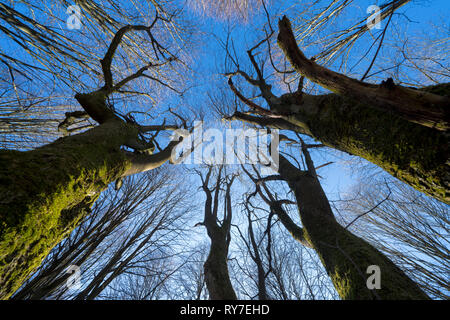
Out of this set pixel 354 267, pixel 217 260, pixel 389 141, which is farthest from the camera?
pixel 217 260

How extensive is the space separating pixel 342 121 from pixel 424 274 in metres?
4.36

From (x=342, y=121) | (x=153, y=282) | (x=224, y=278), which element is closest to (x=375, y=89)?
(x=342, y=121)

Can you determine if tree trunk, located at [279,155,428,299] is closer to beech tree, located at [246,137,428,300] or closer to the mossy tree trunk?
beech tree, located at [246,137,428,300]

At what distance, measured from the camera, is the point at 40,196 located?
103cm

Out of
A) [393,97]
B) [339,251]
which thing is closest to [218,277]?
[339,251]

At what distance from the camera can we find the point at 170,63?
4.17m

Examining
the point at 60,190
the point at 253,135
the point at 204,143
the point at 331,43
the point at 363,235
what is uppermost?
the point at 204,143

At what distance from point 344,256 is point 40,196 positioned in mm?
2813

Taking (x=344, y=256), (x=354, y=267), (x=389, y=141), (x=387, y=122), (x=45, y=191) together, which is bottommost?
(x=354, y=267)

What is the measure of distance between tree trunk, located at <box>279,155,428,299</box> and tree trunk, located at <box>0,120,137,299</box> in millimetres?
1736

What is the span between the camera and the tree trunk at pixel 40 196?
92 cm

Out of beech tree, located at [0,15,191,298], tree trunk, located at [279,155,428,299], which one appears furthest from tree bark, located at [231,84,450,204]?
beech tree, located at [0,15,191,298]

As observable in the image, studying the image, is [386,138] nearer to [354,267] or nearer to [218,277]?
[354,267]

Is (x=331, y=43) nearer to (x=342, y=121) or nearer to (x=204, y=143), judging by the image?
(x=342, y=121)
